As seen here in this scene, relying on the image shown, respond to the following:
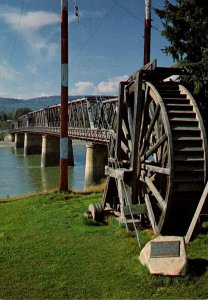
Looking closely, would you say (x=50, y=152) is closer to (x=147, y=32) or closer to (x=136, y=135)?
(x=147, y=32)

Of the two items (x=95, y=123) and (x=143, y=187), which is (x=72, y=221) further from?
(x=95, y=123)

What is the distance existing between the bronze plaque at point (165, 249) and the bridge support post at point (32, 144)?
8093 centimetres

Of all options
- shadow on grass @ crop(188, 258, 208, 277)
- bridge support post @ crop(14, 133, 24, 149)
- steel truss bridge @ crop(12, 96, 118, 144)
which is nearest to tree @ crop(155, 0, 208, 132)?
shadow on grass @ crop(188, 258, 208, 277)

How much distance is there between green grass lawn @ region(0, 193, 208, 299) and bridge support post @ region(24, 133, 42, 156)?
76.9 meters

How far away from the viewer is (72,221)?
12.2m

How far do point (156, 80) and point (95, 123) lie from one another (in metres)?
38.9

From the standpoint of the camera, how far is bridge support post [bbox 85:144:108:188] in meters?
37.9

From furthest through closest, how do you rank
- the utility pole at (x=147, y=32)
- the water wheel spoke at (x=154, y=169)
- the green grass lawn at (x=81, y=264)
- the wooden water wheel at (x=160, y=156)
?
the utility pole at (x=147, y=32) < the wooden water wheel at (x=160, y=156) < the water wheel spoke at (x=154, y=169) < the green grass lawn at (x=81, y=264)

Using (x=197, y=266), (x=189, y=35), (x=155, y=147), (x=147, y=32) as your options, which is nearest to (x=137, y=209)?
(x=155, y=147)

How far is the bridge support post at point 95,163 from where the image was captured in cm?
3788

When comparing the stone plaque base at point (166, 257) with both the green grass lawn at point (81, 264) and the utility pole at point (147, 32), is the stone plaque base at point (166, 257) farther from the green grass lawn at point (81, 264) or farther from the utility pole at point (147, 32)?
the utility pole at point (147, 32)

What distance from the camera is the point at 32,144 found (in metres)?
91.1

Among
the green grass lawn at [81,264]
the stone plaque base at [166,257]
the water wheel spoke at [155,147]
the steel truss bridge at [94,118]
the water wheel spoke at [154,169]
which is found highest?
the steel truss bridge at [94,118]

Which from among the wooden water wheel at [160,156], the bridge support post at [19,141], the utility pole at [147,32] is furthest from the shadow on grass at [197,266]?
the bridge support post at [19,141]
